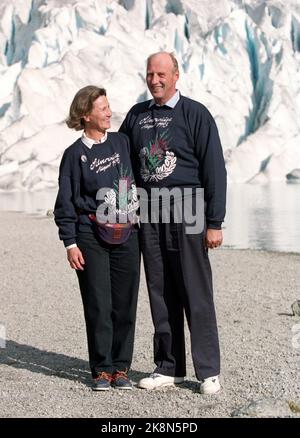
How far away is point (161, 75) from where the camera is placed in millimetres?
4438

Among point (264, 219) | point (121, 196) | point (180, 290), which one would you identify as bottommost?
point (264, 219)

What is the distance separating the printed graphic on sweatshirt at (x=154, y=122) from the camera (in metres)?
4.43

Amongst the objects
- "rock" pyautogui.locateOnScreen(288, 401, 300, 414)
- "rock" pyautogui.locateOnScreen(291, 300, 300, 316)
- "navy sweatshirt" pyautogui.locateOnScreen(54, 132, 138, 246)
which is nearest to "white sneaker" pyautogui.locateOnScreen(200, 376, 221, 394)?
"rock" pyautogui.locateOnScreen(288, 401, 300, 414)

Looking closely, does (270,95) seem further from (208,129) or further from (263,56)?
(208,129)

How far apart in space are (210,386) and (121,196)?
1.32m

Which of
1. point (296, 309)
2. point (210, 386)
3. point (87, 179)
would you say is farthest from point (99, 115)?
point (296, 309)

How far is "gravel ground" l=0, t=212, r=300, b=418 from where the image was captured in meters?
4.29

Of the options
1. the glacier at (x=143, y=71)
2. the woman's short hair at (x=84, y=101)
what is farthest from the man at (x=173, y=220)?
the glacier at (x=143, y=71)

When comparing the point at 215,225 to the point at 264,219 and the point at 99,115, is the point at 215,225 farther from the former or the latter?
the point at 264,219

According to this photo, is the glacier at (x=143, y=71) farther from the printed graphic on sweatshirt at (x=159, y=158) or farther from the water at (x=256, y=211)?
the printed graphic on sweatshirt at (x=159, y=158)

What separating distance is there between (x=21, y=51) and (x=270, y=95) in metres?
20.5

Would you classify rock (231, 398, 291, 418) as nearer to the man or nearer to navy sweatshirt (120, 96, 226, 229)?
the man

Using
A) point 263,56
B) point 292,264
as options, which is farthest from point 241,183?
point 292,264

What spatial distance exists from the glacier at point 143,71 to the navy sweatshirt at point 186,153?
110ft
